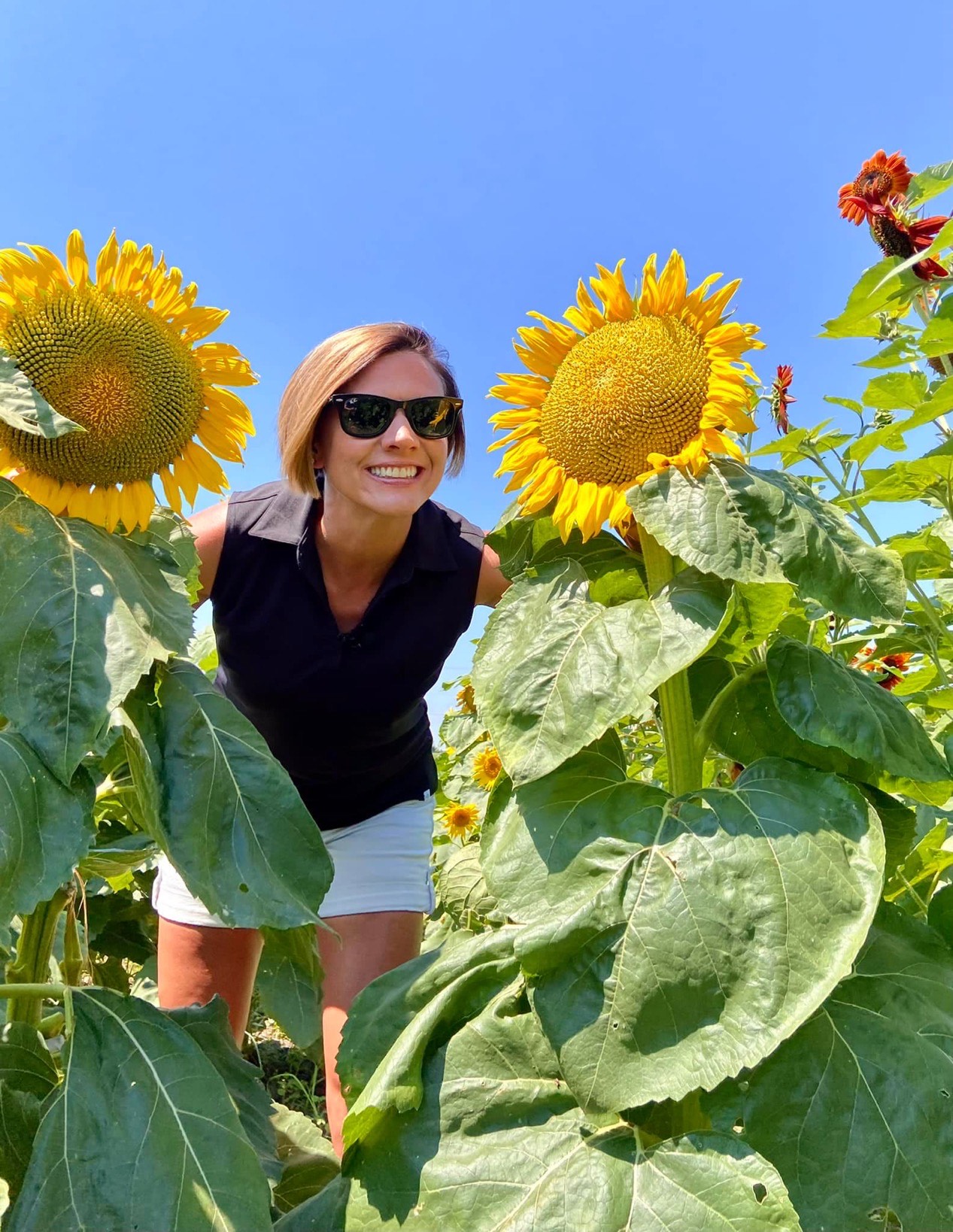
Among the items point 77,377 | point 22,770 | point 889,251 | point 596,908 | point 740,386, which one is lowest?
point 596,908

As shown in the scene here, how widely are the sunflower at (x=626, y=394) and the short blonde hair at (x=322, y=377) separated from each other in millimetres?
1101

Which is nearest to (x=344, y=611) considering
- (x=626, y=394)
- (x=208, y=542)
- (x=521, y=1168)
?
(x=208, y=542)

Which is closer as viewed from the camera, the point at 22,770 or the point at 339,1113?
the point at 22,770

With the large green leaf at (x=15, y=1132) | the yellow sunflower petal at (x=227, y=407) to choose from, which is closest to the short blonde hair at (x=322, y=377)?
the yellow sunflower petal at (x=227, y=407)

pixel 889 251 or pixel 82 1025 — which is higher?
pixel 889 251

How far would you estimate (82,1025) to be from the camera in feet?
4.87

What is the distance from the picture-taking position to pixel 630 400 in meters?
1.51

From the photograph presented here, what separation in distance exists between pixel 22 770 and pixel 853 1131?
1.16 metres

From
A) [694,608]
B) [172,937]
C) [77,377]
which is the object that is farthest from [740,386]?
[172,937]

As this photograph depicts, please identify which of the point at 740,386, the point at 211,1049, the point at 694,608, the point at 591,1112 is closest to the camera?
the point at 591,1112

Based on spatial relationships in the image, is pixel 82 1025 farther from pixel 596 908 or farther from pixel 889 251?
pixel 889 251

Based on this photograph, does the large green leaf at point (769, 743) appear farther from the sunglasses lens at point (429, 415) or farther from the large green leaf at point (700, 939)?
the sunglasses lens at point (429, 415)

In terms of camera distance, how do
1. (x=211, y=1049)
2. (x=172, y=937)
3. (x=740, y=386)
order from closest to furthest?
(x=740, y=386)
(x=211, y=1049)
(x=172, y=937)

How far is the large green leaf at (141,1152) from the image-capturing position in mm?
1286
